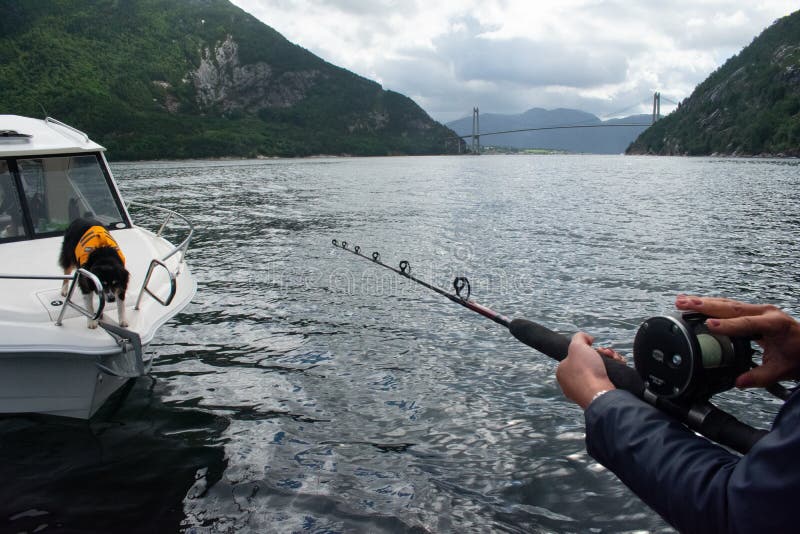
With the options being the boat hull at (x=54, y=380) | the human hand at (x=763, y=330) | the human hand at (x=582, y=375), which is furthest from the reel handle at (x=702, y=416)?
the boat hull at (x=54, y=380)

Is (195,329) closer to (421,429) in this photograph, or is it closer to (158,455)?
(158,455)

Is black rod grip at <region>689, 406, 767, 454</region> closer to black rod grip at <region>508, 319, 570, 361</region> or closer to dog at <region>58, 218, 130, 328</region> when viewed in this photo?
black rod grip at <region>508, 319, 570, 361</region>

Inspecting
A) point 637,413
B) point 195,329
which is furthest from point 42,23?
point 637,413

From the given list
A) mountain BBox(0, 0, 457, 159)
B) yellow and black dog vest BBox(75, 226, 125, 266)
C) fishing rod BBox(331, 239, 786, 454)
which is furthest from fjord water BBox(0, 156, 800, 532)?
mountain BBox(0, 0, 457, 159)

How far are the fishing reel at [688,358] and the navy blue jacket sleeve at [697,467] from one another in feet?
0.57

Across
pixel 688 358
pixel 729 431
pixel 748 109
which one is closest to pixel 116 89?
pixel 748 109

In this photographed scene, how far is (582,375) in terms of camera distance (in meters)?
2.32

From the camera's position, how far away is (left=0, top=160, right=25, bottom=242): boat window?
27.6 ft

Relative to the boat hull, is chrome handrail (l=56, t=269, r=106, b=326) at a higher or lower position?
higher

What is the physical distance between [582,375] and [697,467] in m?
0.60

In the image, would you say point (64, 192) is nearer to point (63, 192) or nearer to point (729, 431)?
point (63, 192)

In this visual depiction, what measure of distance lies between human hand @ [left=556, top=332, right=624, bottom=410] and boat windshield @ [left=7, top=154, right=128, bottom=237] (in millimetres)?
A: 9133

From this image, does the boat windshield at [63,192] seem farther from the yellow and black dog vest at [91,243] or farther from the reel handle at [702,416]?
the reel handle at [702,416]

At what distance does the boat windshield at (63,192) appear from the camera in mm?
8703
